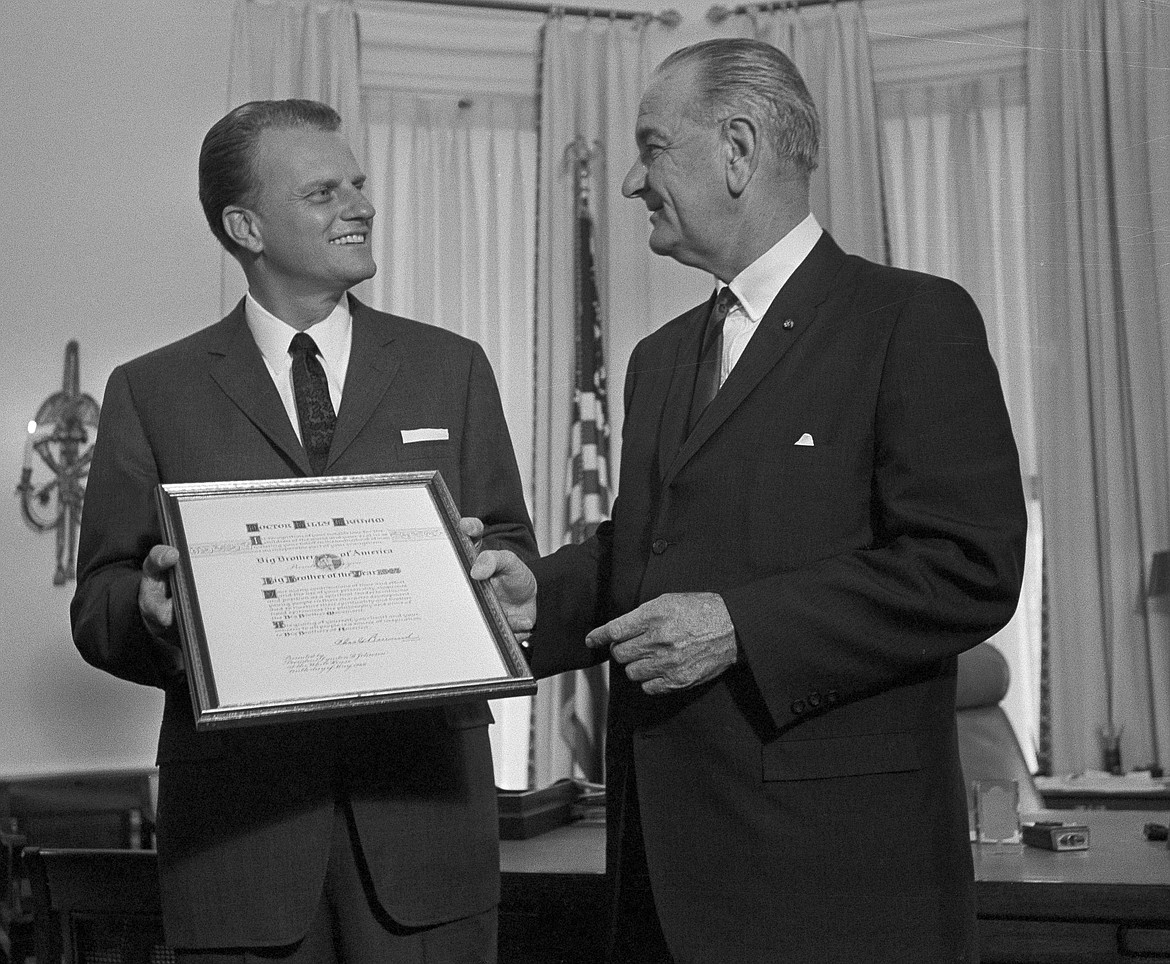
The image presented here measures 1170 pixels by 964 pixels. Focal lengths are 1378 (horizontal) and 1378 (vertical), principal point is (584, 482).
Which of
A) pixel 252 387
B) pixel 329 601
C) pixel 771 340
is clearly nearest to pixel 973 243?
pixel 771 340

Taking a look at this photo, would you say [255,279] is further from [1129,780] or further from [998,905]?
[1129,780]

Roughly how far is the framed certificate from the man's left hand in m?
0.13

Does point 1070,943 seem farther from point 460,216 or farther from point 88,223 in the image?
point 88,223

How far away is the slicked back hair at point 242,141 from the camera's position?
1947 millimetres

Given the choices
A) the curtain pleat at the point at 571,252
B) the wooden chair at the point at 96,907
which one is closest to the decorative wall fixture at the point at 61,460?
the curtain pleat at the point at 571,252

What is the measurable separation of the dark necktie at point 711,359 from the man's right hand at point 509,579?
0.92ft

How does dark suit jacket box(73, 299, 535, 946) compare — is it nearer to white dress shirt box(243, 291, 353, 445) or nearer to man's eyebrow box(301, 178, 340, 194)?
white dress shirt box(243, 291, 353, 445)

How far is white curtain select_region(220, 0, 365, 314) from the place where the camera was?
5.47 meters

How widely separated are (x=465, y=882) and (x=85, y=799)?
381 centimetres

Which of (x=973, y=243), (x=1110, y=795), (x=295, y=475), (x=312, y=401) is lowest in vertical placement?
(x=1110, y=795)

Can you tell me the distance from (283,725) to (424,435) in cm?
42

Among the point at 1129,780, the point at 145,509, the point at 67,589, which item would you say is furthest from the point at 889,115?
the point at 145,509

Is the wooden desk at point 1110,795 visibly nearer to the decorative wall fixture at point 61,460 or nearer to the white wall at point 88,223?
the white wall at point 88,223

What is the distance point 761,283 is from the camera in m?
1.72
